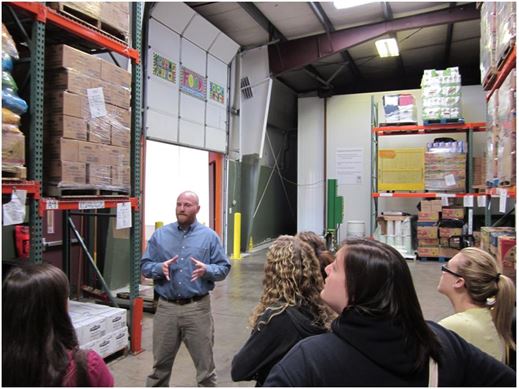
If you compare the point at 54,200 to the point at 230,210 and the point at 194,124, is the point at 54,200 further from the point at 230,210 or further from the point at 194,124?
the point at 230,210

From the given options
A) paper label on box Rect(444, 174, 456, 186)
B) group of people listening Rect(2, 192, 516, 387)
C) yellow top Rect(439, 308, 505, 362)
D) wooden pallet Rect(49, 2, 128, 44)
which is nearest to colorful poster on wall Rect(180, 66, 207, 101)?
wooden pallet Rect(49, 2, 128, 44)

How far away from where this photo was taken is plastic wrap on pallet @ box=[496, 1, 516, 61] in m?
3.58

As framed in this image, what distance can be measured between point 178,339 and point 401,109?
8.33 metres

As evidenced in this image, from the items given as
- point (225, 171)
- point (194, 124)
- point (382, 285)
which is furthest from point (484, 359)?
point (225, 171)

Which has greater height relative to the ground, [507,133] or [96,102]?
[96,102]

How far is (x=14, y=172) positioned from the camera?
9.73 ft

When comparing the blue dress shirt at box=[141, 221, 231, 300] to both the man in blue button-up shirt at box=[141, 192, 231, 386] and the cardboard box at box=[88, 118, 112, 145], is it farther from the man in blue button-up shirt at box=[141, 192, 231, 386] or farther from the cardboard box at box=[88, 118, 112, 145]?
the cardboard box at box=[88, 118, 112, 145]

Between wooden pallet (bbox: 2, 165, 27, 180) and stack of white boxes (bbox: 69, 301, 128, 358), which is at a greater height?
wooden pallet (bbox: 2, 165, 27, 180)

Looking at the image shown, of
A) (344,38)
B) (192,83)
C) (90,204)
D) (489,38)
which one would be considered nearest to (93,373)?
(90,204)

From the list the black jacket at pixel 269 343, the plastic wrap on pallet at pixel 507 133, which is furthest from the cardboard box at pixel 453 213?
the black jacket at pixel 269 343

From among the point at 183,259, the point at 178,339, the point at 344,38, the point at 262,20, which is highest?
the point at 262,20

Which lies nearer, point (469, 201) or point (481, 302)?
point (481, 302)

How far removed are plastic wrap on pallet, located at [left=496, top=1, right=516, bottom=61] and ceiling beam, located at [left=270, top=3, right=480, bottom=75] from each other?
4903mm

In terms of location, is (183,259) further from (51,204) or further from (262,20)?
(262,20)
